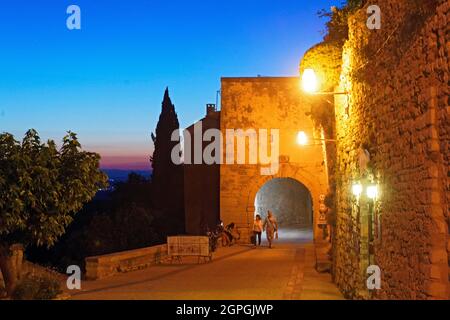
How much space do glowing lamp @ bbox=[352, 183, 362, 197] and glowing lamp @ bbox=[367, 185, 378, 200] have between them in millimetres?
562

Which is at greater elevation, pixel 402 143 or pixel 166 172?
pixel 166 172

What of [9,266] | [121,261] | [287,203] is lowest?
[121,261]

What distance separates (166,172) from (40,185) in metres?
26.7

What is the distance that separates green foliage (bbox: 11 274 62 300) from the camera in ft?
30.7

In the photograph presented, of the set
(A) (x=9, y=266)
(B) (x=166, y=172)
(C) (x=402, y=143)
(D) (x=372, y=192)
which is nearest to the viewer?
(C) (x=402, y=143)

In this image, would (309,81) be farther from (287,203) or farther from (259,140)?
(287,203)

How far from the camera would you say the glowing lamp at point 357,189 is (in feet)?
30.2

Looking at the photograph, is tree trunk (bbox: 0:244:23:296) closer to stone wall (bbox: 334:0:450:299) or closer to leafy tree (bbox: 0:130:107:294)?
leafy tree (bbox: 0:130:107:294)

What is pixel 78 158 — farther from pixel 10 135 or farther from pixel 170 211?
pixel 170 211

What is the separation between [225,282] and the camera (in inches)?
487

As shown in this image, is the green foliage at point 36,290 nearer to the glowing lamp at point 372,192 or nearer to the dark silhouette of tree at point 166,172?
the glowing lamp at point 372,192

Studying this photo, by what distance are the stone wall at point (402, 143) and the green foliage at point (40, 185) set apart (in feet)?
15.4

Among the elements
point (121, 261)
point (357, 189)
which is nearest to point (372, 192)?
point (357, 189)
